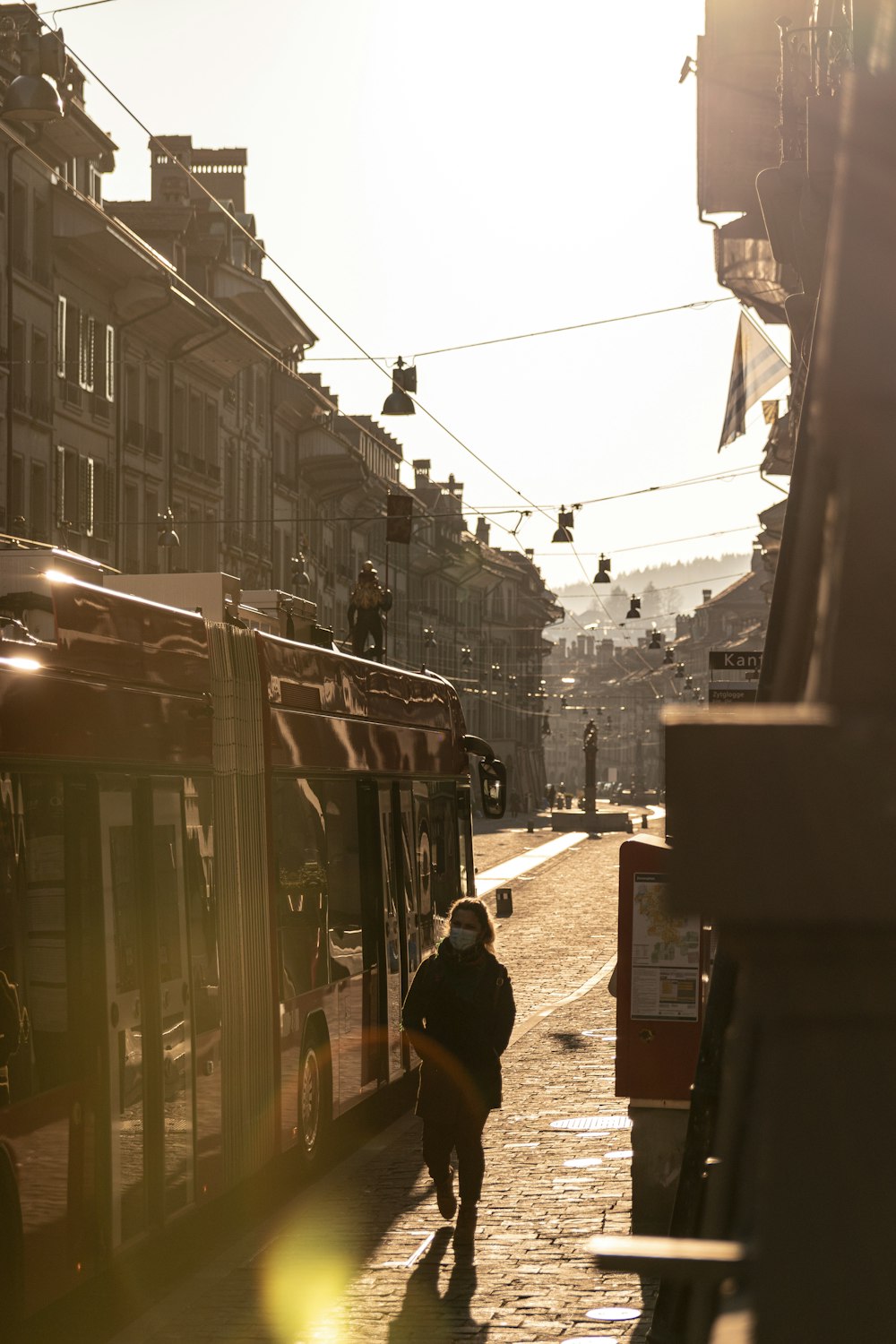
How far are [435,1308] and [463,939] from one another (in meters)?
2.19

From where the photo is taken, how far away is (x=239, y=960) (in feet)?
33.8

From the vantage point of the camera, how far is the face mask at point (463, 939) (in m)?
10.3

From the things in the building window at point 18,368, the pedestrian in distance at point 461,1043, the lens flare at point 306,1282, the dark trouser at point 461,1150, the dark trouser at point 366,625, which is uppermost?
the building window at point 18,368

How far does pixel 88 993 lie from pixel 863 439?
5866mm

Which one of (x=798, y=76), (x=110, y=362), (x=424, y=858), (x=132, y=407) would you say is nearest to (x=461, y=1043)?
(x=424, y=858)

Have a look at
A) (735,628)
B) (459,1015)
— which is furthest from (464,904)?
(735,628)

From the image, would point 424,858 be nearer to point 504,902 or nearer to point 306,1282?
point 306,1282

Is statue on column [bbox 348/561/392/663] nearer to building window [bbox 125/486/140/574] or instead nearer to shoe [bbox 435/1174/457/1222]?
shoe [bbox 435/1174/457/1222]

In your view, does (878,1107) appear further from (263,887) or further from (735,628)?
(735,628)

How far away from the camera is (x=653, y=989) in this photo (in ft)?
33.0

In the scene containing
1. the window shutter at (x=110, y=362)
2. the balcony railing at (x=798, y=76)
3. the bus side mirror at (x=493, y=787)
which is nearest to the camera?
the balcony railing at (x=798, y=76)

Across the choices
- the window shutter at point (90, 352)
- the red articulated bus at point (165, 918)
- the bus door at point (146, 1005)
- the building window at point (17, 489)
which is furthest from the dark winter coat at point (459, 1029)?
the window shutter at point (90, 352)

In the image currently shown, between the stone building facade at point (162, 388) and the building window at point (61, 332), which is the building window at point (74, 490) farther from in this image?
the building window at point (61, 332)

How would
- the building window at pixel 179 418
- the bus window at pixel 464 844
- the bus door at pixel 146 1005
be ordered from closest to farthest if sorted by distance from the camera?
the bus door at pixel 146 1005
the bus window at pixel 464 844
the building window at pixel 179 418
